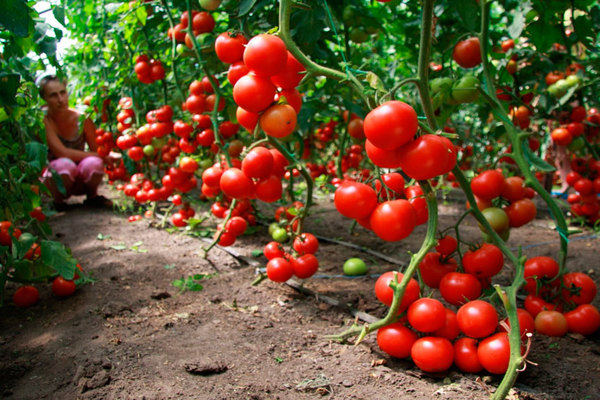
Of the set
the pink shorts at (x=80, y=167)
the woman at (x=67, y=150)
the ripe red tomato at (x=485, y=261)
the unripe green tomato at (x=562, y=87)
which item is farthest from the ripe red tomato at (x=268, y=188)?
the pink shorts at (x=80, y=167)

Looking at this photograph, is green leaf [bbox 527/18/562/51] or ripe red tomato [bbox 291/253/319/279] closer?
green leaf [bbox 527/18/562/51]

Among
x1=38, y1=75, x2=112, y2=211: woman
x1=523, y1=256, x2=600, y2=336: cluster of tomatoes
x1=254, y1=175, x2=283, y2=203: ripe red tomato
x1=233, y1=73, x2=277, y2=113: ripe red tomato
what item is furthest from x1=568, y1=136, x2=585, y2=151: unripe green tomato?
x1=38, y1=75, x2=112, y2=211: woman

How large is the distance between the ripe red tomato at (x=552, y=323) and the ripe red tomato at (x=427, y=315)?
462mm

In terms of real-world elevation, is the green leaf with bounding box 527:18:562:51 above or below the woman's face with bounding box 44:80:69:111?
above

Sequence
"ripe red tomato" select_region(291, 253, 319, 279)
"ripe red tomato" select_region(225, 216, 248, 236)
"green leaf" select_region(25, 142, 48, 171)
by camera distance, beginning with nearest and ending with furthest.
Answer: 1. "ripe red tomato" select_region(291, 253, 319, 279)
2. "green leaf" select_region(25, 142, 48, 171)
3. "ripe red tomato" select_region(225, 216, 248, 236)

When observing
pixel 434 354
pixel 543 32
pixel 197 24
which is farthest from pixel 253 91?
pixel 543 32

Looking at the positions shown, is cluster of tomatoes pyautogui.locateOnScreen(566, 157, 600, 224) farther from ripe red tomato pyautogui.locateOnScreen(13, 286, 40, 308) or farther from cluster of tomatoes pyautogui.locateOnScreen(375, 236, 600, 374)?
ripe red tomato pyautogui.locateOnScreen(13, 286, 40, 308)

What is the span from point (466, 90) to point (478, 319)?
2.17 feet

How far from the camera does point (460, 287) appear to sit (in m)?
1.19

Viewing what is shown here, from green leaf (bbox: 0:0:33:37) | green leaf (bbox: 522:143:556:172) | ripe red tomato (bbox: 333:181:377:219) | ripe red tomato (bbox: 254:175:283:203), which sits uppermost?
green leaf (bbox: 0:0:33:37)

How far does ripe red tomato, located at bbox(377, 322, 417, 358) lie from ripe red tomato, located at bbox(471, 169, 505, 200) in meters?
0.47

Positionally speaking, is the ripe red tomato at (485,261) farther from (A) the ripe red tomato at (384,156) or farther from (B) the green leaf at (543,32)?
(B) the green leaf at (543,32)

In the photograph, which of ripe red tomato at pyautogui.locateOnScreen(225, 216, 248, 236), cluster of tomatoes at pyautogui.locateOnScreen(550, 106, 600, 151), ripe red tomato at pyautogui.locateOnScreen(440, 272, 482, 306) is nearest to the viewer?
ripe red tomato at pyautogui.locateOnScreen(440, 272, 482, 306)

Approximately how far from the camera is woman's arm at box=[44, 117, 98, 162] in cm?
353
